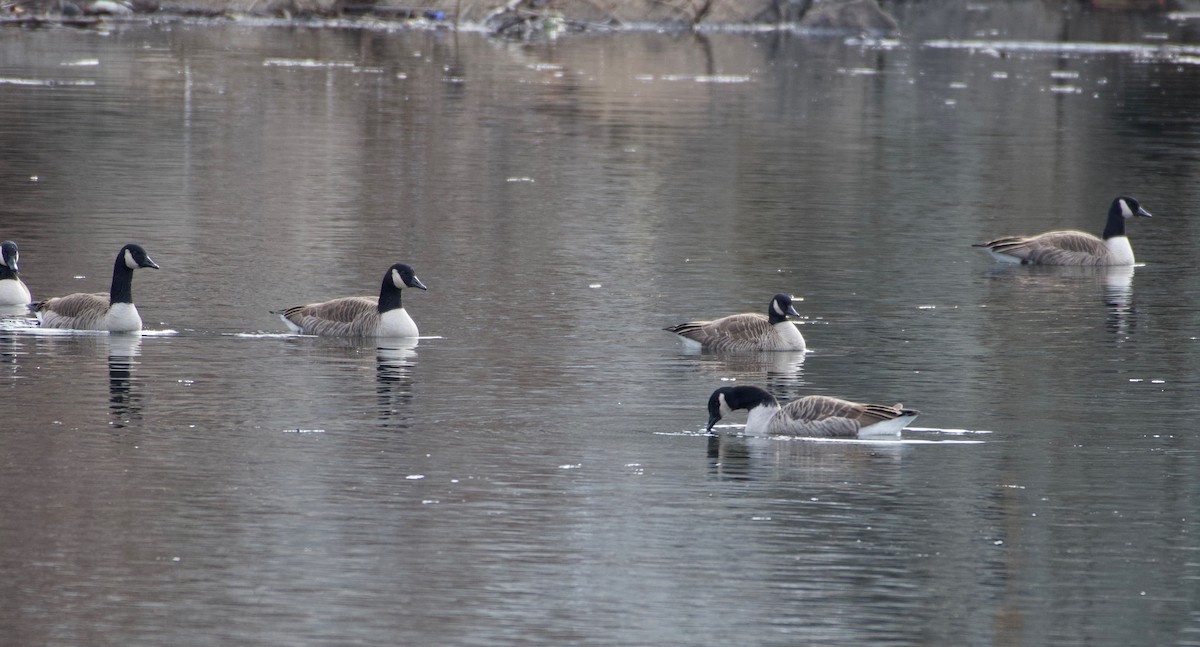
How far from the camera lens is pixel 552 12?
71.6 meters

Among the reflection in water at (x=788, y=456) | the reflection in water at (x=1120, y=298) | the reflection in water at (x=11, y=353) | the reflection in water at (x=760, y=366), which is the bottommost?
the reflection in water at (x=788, y=456)

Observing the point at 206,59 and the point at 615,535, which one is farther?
the point at 206,59

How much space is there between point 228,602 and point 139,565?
2.64 ft

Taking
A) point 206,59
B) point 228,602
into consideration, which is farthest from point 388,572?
point 206,59

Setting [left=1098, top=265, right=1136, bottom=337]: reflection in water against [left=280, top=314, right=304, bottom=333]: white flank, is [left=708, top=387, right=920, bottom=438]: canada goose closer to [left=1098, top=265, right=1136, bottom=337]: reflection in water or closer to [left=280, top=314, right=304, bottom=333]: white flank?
[left=280, top=314, right=304, bottom=333]: white flank

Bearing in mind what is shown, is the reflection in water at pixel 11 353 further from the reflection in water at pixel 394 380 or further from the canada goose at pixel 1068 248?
the canada goose at pixel 1068 248

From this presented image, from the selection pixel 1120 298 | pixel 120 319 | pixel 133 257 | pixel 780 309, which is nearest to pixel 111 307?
pixel 120 319

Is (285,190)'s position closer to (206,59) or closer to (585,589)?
(585,589)

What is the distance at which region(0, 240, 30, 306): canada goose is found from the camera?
18406 mm

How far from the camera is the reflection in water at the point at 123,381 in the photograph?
14008 mm

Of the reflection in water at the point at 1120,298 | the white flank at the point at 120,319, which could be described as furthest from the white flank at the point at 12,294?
the reflection in water at the point at 1120,298

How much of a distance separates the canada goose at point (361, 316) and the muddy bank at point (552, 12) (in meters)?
52.3

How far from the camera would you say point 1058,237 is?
2359cm

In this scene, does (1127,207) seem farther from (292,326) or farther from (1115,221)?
(292,326)
